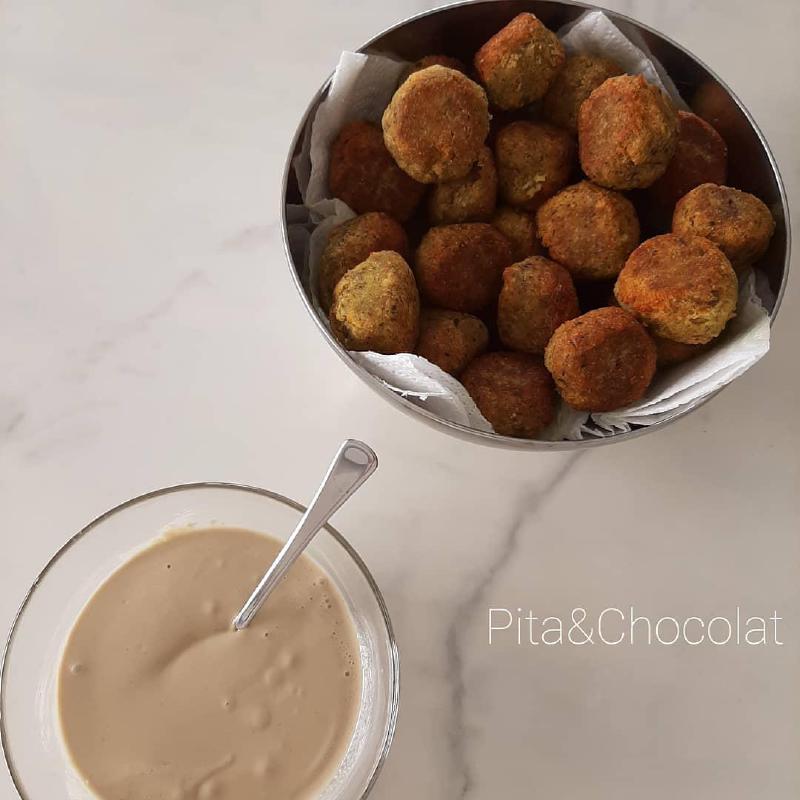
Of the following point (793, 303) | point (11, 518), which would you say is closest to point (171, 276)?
point (11, 518)

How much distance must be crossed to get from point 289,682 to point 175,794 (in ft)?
0.41

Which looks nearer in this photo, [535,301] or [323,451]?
[535,301]

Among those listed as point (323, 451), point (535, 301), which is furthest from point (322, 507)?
point (535, 301)

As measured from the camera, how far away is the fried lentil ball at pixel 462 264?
0.89m

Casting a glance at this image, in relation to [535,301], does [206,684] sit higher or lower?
lower

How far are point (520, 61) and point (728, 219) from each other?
23cm

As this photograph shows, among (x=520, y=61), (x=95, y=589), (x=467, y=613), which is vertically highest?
(x=520, y=61)

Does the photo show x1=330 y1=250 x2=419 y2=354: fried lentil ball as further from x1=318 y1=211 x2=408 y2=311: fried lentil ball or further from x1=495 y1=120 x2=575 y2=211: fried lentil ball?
x1=495 y1=120 x2=575 y2=211: fried lentil ball

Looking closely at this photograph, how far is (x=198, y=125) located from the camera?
1.06m

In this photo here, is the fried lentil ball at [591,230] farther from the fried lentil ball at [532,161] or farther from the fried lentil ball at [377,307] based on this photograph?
the fried lentil ball at [377,307]

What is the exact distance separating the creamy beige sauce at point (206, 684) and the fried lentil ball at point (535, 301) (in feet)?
0.92

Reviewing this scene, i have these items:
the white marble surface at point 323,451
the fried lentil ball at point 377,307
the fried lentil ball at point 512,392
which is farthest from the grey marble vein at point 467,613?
the fried lentil ball at point 377,307

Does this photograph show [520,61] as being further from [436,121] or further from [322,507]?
[322,507]

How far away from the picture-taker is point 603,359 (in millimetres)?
825
